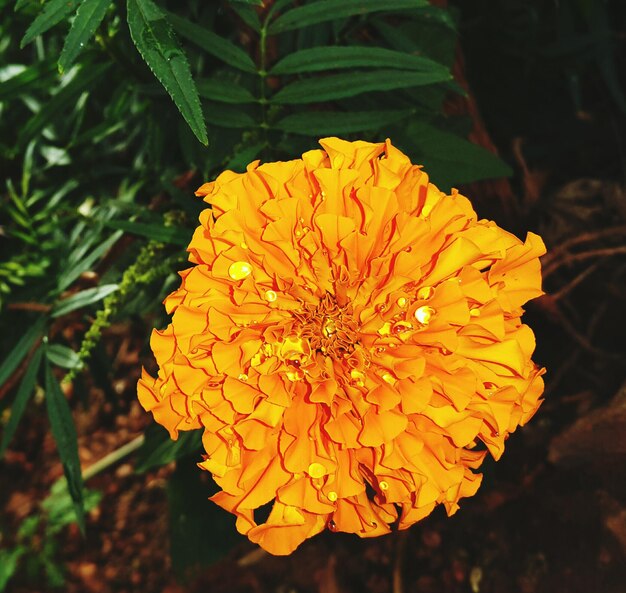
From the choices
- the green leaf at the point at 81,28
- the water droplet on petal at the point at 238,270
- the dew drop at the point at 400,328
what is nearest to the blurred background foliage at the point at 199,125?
the green leaf at the point at 81,28

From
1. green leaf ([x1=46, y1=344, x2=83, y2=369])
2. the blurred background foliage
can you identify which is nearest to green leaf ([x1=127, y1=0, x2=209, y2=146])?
the blurred background foliage

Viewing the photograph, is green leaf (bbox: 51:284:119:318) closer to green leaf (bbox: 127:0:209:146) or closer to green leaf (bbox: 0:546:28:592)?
green leaf (bbox: 127:0:209:146)

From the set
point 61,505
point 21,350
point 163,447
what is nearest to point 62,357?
point 21,350

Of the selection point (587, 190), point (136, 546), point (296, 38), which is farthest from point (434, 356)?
point (136, 546)

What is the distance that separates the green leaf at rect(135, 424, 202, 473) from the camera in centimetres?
69

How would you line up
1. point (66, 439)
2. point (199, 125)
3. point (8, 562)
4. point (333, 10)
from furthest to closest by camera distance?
point (8, 562)
point (66, 439)
point (333, 10)
point (199, 125)

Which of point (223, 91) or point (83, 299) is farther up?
point (223, 91)

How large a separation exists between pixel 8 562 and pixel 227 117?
0.94m

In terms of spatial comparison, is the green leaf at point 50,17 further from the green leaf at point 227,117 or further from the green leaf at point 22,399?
the green leaf at point 22,399

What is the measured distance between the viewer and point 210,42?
63 centimetres

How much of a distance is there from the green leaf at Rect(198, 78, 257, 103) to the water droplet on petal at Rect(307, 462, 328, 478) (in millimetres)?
366

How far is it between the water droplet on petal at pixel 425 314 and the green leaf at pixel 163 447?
0.31 meters

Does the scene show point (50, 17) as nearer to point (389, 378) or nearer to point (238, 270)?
point (238, 270)

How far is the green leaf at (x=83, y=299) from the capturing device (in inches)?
28.7
